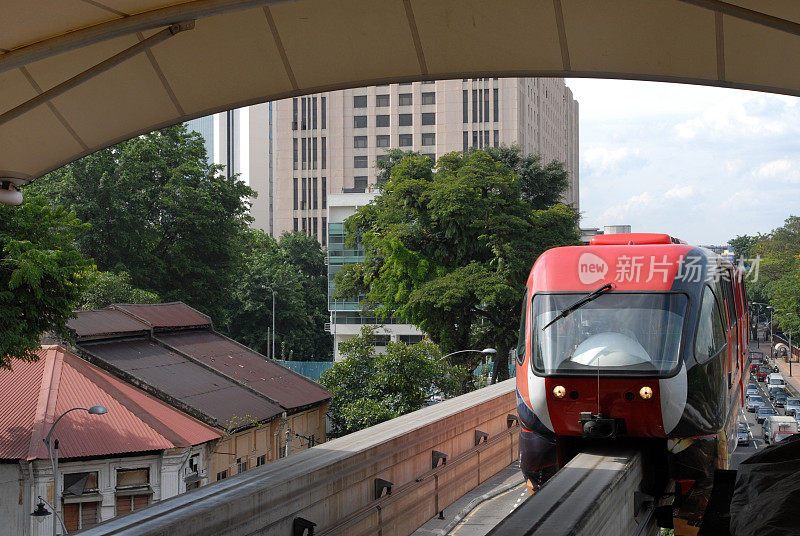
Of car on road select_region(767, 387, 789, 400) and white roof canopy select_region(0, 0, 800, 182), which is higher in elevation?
white roof canopy select_region(0, 0, 800, 182)

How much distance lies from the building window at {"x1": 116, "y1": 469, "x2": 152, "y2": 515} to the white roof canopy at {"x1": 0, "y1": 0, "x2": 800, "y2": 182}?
720 inches

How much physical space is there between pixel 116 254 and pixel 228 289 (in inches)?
280

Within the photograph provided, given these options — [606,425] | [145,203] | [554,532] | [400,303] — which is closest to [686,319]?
[606,425]

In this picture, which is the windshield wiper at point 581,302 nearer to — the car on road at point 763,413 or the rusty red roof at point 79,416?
the rusty red roof at point 79,416

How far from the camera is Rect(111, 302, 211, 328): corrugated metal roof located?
112 feet

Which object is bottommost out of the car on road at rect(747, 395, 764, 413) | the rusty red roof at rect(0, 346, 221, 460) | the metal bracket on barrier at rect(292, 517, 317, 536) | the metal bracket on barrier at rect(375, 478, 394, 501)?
the car on road at rect(747, 395, 764, 413)

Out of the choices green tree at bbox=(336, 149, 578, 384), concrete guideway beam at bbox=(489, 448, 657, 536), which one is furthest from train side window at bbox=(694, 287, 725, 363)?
green tree at bbox=(336, 149, 578, 384)

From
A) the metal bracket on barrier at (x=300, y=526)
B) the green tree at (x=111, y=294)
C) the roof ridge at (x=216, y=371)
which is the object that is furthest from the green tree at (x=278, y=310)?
the metal bracket on barrier at (x=300, y=526)

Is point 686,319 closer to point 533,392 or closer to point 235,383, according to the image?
point 533,392

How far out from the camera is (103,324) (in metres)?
31.3

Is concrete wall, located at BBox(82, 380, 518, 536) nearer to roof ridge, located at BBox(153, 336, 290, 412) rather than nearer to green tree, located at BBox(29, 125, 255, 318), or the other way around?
roof ridge, located at BBox(153, 336, 290, 412)

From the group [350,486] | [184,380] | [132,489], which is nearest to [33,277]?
[132,489]

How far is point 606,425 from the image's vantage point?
922 centimetres

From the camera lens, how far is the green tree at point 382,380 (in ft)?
99.1
